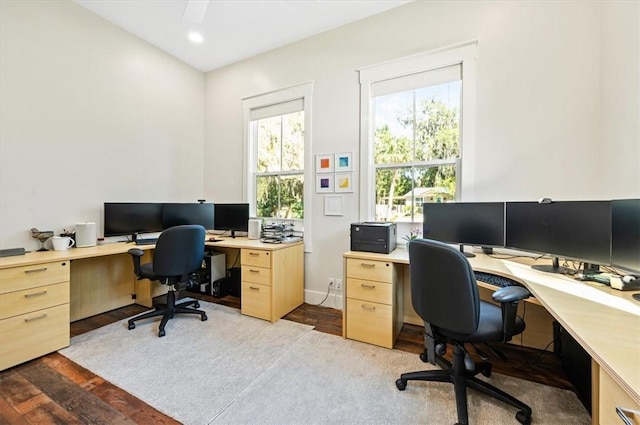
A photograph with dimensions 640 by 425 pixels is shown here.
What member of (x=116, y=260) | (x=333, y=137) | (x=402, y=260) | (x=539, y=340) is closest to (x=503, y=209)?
(x=402, y=260)

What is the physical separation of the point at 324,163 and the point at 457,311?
7.05 ft

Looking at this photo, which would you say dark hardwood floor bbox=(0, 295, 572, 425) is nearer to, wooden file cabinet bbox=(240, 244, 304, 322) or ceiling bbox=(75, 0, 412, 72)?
wooden file cabinet bbox=(240, 244, 304, 322)

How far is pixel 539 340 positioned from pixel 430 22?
3.04 metres

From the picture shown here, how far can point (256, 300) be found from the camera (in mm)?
2746

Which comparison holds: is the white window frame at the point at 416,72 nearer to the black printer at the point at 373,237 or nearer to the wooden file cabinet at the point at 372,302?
the black printer at the point at 373,237

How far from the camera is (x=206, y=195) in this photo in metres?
4.03

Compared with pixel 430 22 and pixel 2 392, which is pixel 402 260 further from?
pixel 2 392

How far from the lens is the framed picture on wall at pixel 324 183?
3.06 meters

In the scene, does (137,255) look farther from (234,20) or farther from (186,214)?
(234,20)

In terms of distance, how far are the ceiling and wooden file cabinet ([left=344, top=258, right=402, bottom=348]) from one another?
2.47m

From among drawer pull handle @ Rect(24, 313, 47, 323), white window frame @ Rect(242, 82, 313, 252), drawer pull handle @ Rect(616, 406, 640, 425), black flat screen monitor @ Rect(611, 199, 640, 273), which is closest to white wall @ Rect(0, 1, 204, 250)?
drawer pull handle @ Rect(24, 313, 47, 323)

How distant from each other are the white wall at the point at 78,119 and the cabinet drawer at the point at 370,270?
9.06 ft

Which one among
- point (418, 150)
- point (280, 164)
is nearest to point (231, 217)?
point (280, 164)

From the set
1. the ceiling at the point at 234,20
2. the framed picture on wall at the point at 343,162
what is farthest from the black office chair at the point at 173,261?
the ceiling at the point at 234,20
